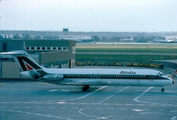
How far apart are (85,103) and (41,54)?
2465cm

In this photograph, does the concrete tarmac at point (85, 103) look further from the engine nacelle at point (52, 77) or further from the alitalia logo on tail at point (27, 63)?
the alitalia logo on tail at point (27, 63)

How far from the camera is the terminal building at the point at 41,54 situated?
210 ft

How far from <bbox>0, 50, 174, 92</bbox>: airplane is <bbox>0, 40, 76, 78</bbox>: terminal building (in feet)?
41.5

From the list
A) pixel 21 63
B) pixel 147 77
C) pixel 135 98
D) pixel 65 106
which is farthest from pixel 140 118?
pixel 21 63

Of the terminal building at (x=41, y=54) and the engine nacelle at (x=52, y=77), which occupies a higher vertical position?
the terminal building at (x=41, y=54)

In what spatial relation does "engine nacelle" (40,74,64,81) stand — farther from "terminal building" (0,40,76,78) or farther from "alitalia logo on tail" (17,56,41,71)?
"terminal building" (0,40,76,78)

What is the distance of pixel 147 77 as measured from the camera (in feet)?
164

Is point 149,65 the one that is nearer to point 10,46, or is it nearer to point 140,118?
point 10,46

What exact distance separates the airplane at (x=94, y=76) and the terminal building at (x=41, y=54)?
41.5ft

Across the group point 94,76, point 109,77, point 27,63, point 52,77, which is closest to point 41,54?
point 27,63

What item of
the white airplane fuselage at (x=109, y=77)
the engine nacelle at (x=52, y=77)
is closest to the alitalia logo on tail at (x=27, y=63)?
the engine nacelle at (x=52, y=77)

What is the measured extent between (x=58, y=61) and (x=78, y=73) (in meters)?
21.6

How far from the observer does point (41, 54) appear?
213 ft

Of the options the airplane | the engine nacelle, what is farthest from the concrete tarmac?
the engine nacelle
